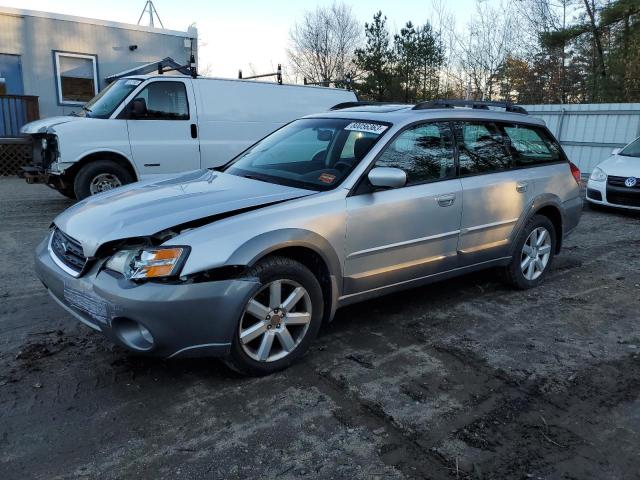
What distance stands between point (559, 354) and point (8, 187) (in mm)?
11212

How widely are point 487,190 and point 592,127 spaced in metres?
11.2

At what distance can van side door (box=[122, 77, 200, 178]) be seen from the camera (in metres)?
8.20

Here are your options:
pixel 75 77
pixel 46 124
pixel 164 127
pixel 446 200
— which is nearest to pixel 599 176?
pixel 446 200

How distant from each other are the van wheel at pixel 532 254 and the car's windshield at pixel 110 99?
6215 mm

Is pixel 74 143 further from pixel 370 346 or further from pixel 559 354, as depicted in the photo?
pixel 559 354

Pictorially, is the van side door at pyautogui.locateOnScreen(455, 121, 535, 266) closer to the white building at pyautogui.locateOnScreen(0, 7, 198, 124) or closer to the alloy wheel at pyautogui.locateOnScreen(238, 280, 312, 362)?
the alloy wheel at pyautogui.locateOnScreen(238, 280, 312, 362)

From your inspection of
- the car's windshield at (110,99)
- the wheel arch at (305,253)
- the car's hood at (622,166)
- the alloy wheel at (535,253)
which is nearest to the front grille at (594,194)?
the car's hood at (622,166)

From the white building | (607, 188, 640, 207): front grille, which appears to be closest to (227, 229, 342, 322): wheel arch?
(607, 188, 640, 207): front grille

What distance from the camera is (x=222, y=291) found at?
2961mm

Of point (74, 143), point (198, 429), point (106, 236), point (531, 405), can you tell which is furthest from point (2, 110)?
point (531, 405)

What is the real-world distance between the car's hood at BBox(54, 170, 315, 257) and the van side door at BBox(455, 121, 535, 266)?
5.03 ft

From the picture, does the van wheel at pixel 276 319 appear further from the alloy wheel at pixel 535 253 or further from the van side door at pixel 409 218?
the alloy wheel at pixel 535 253

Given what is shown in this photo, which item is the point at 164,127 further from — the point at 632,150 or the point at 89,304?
A: the point at 632,150

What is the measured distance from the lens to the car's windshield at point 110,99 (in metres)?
8.13
